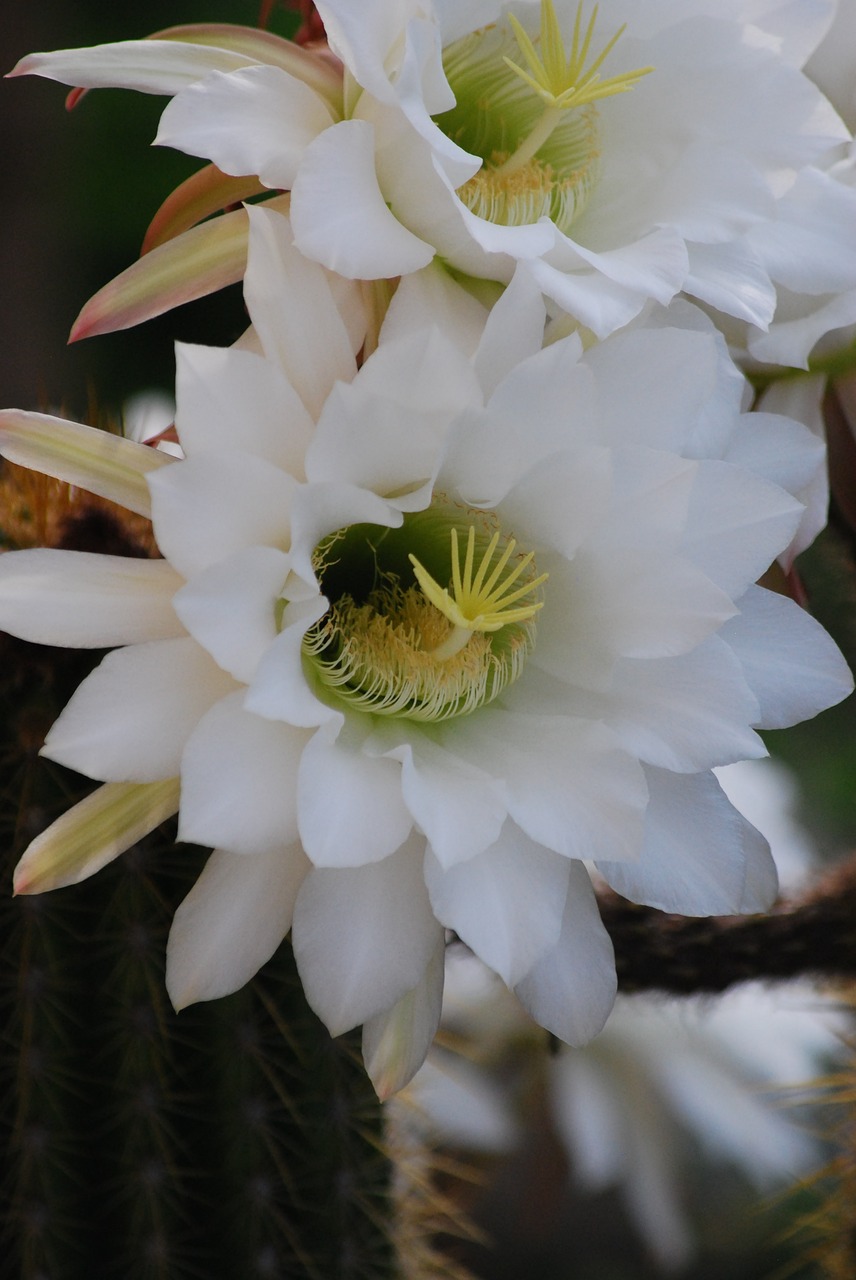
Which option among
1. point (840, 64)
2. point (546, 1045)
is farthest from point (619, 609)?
point (546, 1045)

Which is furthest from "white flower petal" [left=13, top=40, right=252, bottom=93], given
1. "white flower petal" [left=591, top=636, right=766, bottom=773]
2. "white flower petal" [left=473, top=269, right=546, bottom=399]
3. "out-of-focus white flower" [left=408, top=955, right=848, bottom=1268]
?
"out-of-focus white flower" [left=408, top=955, right=848, bottom=1268]

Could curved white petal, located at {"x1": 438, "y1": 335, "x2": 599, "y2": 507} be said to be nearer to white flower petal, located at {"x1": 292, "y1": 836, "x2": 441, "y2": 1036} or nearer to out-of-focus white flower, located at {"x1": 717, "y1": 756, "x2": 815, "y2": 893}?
white flower petal, located at {"x1": 292, "y1": 836, "x2": 441, "y2": 1036}

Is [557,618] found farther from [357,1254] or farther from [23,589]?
[357,1254]

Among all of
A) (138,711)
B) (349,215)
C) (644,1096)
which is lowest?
(644,1096)

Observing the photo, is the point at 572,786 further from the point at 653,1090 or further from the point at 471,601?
the point at 653,1090

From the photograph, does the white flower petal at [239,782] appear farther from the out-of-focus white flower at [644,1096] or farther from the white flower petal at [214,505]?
the out-of-focus white flower at [644,1096]

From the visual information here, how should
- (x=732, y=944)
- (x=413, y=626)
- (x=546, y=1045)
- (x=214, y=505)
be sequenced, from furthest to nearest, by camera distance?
(x=546, y=1045) < (x=732, y=944) < (x=413, y=626) < (x=214, y=505)

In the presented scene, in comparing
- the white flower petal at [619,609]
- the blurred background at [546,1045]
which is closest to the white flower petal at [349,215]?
the white flower petal at [619,609]

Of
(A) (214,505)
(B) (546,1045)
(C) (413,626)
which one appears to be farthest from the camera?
(B) (546,1045)
